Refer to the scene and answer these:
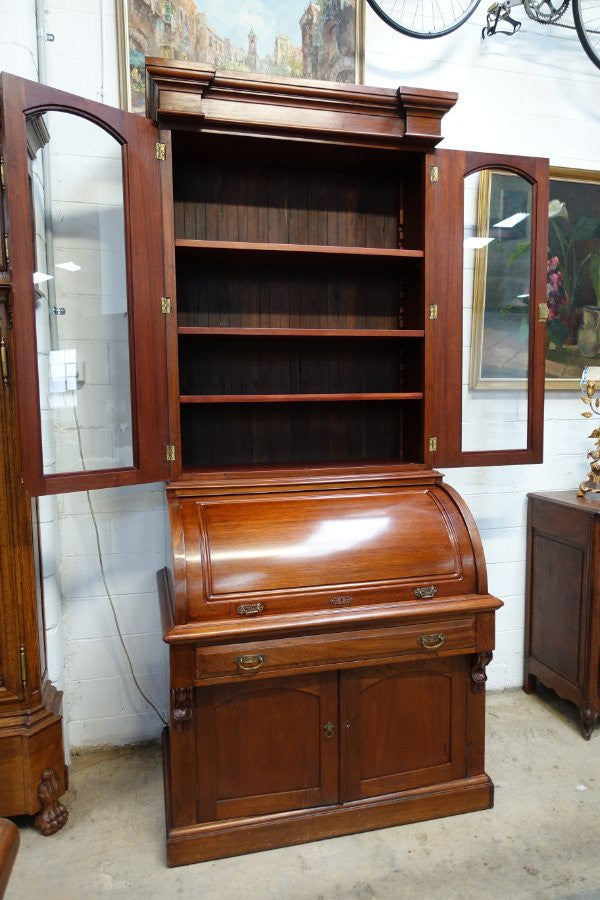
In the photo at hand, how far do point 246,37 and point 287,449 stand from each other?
1.56 metres

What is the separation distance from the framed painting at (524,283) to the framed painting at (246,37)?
2.64 feet

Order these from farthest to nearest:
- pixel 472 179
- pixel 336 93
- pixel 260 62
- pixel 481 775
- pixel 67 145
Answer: pixel 260 62 < pixel 472 179 < pixel 481 775 < pixel 336 93 < pixel 67 145

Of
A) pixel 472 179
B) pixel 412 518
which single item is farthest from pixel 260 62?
pixel 412 518

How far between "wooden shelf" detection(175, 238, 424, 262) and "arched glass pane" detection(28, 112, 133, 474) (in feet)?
0.80

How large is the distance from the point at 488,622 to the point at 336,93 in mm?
1722

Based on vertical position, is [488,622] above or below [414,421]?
below

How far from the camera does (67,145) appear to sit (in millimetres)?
1705

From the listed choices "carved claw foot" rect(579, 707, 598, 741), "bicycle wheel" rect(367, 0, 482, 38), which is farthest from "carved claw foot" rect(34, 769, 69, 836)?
"bicycle wheel" rect(367, 0, 482, 38)

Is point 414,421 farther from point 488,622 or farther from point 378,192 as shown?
point 378,192

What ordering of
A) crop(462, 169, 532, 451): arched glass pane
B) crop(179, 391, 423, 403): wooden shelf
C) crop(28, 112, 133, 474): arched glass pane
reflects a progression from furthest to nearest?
crop(462, 169, 532, 451): arched glass pane, crop(179, 391, 423, 403): wooden shelf, crop(28, 112, 133, 474): arched glass pane

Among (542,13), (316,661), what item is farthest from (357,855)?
(542,13)

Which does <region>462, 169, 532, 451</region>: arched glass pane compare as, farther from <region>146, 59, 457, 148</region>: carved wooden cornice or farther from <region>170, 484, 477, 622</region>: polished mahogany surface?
<region>170, 484, 477, 622</region>: polished mahogany surface

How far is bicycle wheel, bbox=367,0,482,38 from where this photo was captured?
2275mm

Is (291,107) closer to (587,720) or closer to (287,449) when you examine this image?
(287,449)
